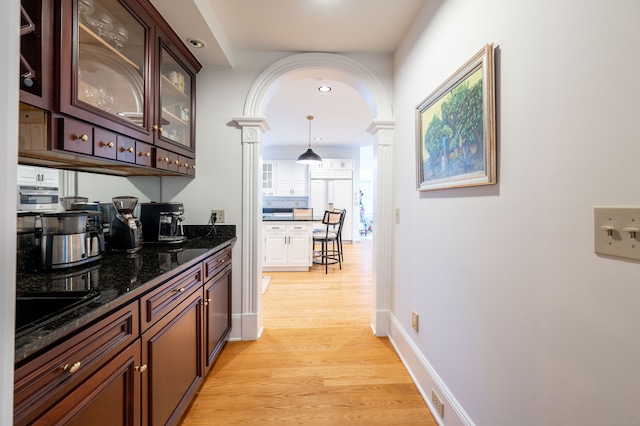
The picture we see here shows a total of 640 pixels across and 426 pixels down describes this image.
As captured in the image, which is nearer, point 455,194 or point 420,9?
point 455,194

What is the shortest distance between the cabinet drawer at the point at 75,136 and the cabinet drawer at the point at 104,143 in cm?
3

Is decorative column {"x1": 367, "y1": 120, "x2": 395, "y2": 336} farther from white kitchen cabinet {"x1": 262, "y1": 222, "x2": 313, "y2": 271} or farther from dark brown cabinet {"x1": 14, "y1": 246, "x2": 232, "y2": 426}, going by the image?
white kitchen cabinet {"x1": 262, "y1": 222, "x2": 313, "y2": 271}

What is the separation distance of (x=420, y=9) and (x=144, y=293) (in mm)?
2227

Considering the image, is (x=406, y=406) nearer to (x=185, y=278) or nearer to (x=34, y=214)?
(x=185, y=278)

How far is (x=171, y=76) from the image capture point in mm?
1846

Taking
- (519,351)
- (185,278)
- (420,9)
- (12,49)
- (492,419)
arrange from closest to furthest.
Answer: (12,49) → (519,351) → (492,419) → (185,278) → (420,9)

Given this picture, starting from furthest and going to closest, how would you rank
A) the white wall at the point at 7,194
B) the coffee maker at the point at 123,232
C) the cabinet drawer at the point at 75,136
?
1. the coffee maker at the point at 123,232
2. the cabinet drawer at the point at 75,136
3. the white wall at the point at 7,194

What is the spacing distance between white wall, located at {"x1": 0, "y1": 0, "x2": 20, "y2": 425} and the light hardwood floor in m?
1.37

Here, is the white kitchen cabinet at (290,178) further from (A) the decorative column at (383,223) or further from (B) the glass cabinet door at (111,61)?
(B) the glass cabinet door at (111,61)

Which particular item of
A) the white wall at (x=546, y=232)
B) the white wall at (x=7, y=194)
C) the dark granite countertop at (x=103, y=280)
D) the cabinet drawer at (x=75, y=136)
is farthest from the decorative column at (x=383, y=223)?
the white wall at (x=7, y=194)

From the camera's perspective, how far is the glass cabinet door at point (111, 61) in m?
1.13

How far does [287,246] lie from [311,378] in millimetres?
2691

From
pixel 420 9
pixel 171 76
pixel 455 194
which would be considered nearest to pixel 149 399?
pixel 455 194

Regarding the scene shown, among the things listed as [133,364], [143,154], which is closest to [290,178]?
[143,154]
